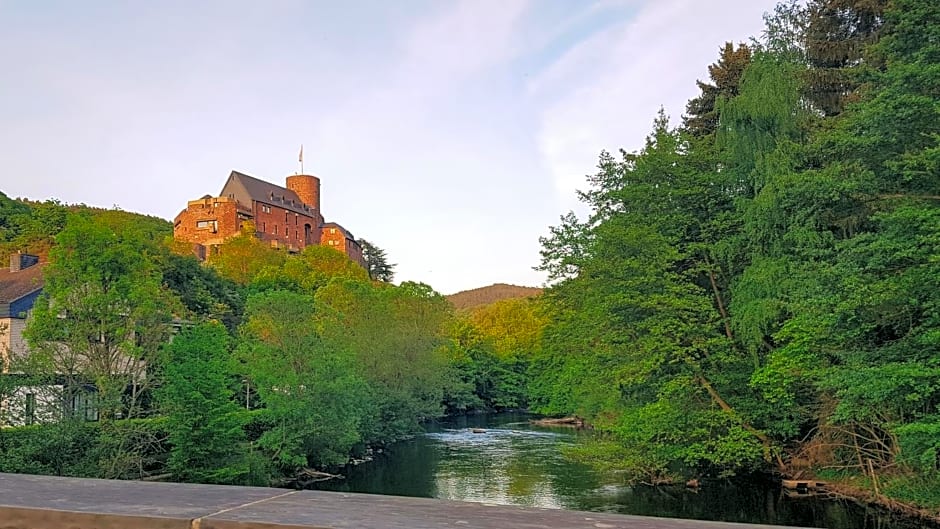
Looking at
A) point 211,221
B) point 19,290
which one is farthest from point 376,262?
point 19,290

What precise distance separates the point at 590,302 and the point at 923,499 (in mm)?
8499

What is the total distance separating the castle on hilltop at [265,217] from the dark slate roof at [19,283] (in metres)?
35.8

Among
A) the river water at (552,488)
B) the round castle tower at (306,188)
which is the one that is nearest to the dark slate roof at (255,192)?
the round castle tower at (306,188)

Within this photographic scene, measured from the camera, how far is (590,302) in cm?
1994

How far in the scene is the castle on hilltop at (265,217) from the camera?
6769 cm

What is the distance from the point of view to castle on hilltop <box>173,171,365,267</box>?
222 ft

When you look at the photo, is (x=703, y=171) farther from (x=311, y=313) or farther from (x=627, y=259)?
(x=311, y=313)

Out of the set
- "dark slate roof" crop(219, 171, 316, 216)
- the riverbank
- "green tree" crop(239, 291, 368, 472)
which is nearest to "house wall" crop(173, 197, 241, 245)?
"dark slate roof" crop(219, 171, 316, 216)

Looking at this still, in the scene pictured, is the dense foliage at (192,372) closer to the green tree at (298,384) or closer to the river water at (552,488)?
the green tree at (298,384)

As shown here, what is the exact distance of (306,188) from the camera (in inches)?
3292

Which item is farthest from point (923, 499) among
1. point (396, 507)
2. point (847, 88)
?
point (396, 507)

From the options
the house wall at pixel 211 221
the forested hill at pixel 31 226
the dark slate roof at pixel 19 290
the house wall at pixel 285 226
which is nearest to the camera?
the dark slate roof at pixel 19 290

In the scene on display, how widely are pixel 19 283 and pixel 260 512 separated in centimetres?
2767

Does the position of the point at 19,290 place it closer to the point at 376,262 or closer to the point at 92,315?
the point at 92,315
